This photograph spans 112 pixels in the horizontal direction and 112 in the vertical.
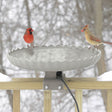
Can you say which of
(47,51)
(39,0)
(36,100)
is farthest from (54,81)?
(39,0)

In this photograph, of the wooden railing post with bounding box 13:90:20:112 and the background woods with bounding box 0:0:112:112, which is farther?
the background woods with bounding box 0:0:112:112

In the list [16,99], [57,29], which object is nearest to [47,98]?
[16,99]

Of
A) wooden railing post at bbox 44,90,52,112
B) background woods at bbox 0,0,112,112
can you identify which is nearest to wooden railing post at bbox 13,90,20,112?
wooden railing post at bbox 44,90,52,112

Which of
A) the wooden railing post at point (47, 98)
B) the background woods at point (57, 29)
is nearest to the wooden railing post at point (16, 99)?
the wooden railing post at point (47, 98)

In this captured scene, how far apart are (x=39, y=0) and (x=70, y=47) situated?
271 centimetres

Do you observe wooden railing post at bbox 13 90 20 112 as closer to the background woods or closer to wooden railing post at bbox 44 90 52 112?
wooden railing post at bbox 44 90 52 112

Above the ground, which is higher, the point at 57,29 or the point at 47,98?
the point at 57,29

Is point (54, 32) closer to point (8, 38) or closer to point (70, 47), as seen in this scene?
point (8, 38)

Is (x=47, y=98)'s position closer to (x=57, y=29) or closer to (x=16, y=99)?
(x=16, y=99)

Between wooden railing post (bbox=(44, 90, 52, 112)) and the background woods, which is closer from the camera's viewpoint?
wooden railing post (bbox=(44, 90, 52, 112))

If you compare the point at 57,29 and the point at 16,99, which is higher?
the point at 57,29

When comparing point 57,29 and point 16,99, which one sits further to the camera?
point 57,29

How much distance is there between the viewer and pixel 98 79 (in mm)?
1060

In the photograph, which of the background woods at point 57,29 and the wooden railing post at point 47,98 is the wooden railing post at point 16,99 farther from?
the background woods at point 57,29
